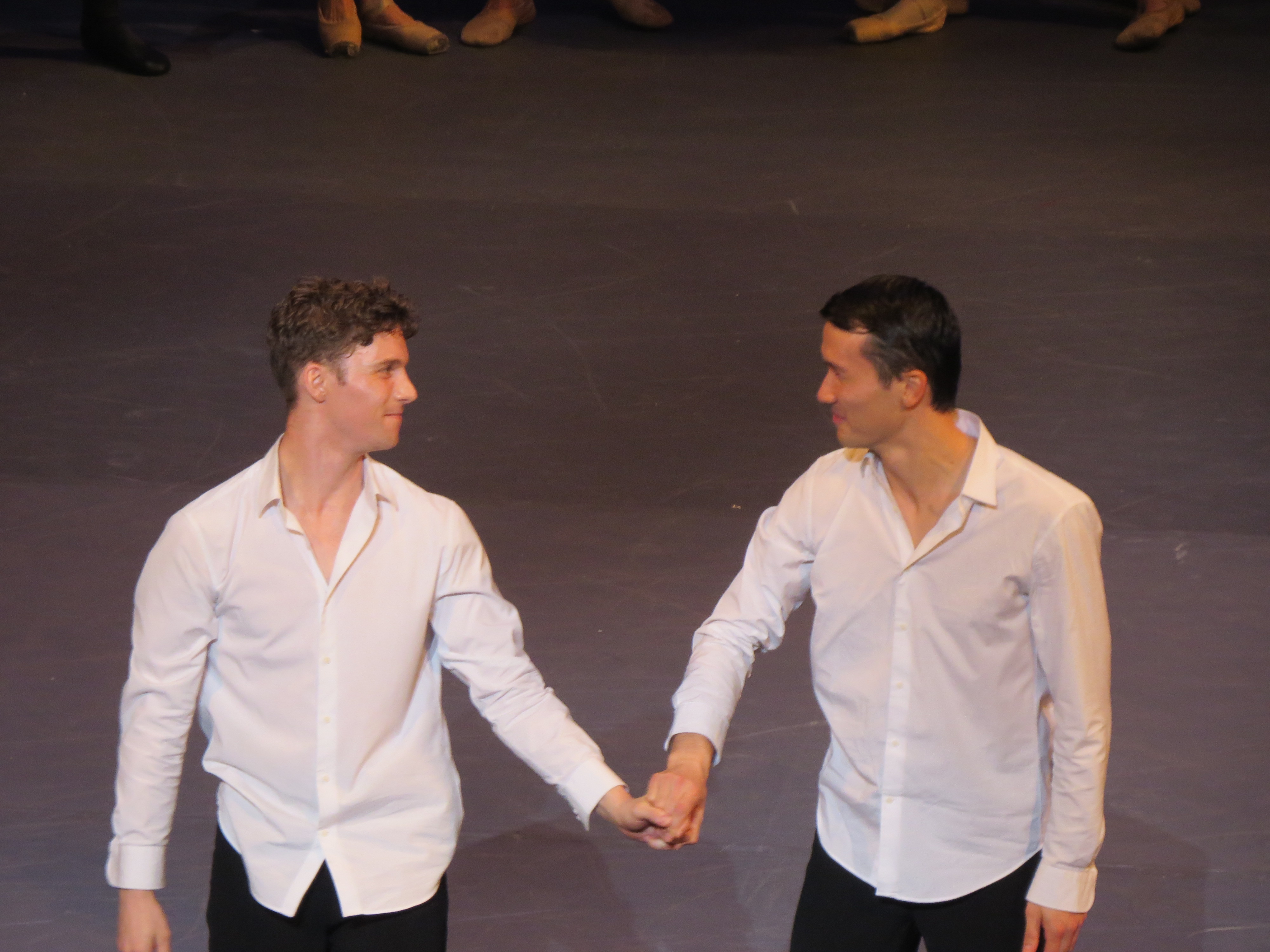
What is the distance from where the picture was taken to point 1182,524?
169 inches

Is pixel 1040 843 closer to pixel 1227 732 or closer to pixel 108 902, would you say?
pixel 1227 732

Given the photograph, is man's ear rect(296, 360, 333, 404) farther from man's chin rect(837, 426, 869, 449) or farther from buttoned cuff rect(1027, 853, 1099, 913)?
buttoned cuff rect(1027, 853, 1099, 913)

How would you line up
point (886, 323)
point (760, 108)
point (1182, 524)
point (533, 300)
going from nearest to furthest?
1. point (886, 323)
2. point (1182, 524)
3. point (533, 300)
4. point (760, 108)

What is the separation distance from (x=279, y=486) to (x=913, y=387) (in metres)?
0.94

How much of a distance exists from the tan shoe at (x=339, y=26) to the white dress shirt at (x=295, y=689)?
6049 millimetres

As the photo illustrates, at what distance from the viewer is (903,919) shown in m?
2.28

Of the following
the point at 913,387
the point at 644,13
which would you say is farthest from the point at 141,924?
the point at 644,13

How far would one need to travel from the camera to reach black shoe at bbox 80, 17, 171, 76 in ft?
24.7

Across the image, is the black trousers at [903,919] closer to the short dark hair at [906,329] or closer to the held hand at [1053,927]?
the held hand at [1053,927]

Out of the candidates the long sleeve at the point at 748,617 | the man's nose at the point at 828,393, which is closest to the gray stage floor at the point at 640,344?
the long sleeve at the point at 748,617

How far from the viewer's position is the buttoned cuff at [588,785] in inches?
89.4

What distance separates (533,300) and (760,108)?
2.30 meters

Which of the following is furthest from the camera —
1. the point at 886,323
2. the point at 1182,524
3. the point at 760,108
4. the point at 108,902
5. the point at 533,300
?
A: the point at 760,108

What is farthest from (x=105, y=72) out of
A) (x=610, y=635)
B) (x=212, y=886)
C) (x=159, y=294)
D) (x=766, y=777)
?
(x=212, y=886)
